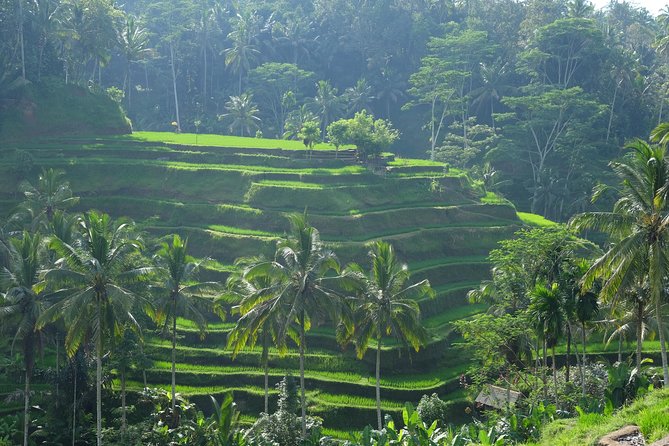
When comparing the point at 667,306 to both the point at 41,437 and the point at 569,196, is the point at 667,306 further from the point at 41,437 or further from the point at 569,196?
the point at 569,196

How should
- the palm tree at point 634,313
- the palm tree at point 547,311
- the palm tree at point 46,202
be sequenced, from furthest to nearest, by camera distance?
the palm tree at point 46,202 < the palm tree at point 634,313 < the palm tree at point 547,311

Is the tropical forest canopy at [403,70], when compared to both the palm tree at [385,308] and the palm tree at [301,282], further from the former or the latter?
the palm tree at [301,282]

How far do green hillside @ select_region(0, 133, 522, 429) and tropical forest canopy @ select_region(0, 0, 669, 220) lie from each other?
28.8ft

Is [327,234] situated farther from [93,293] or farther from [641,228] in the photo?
[641,228]

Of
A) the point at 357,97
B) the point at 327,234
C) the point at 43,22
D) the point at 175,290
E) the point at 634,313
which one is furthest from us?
the point at 357,97

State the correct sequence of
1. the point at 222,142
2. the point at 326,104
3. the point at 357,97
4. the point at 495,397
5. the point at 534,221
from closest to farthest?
the point at 495,397, the point at 534,221, the point at 222,142, the point at 326,104, the point at 357,97

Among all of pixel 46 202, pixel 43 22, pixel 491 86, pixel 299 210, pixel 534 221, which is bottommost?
pixel 534 221

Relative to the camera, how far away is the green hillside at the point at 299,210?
4084 cm

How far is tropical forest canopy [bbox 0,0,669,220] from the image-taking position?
78562 mm

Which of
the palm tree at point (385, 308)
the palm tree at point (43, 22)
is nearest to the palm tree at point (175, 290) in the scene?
the palm tree at point (385, 308)

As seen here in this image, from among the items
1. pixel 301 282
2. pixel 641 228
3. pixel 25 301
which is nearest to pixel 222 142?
pixel 25 301

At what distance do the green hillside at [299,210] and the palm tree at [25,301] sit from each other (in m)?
7.39

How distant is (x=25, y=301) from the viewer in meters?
33.6

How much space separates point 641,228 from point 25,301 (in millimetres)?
25495
